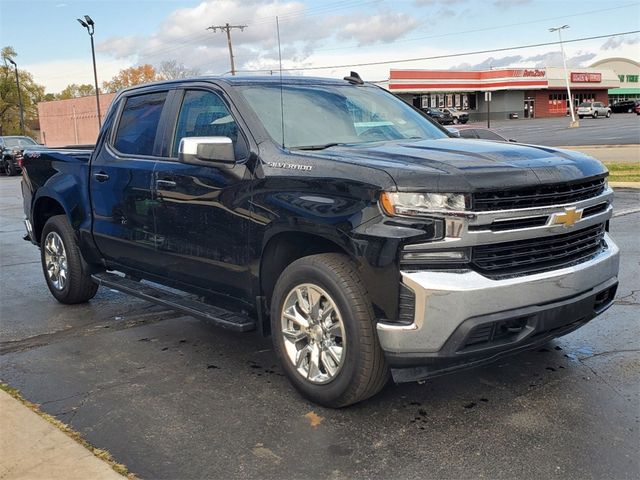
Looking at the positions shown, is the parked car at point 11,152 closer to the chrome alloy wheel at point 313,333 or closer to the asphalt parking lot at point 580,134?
the asphalt parking lot at point 580,134

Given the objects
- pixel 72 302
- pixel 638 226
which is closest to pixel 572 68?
pixel 638 226

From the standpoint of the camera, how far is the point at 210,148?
4254 millimetres

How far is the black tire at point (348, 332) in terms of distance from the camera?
3582 millimetres

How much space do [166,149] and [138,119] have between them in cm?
67

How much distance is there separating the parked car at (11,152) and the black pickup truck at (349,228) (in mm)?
25997

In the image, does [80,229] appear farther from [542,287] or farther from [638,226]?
[638,226]

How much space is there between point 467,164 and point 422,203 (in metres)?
0.39

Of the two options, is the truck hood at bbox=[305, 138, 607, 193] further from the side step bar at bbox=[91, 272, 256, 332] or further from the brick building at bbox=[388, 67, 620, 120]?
the brick building at bbox=[388, 67, 620, 120]

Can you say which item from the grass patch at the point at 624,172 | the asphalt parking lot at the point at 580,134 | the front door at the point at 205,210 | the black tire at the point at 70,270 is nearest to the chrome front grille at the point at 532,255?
the front door at the point at 205,210

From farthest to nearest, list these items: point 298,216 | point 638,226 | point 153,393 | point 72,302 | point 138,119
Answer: point 638,226 → point 72,302 → point 138,119 → point 153,393 → point 298,216

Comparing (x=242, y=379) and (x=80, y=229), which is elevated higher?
(x=80, y=229)

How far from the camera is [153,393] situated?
425 cm

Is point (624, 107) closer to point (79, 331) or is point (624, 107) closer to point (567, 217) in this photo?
point (79, 331)

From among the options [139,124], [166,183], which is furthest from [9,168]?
[166,183]
